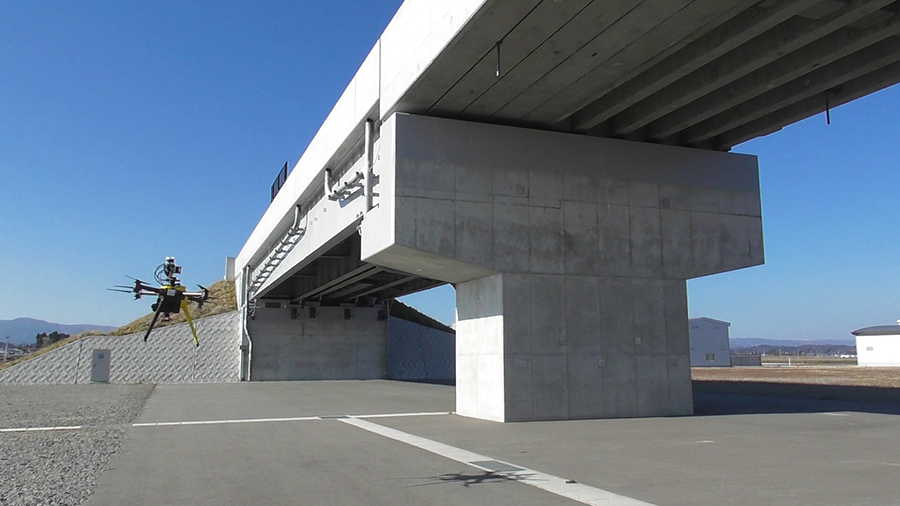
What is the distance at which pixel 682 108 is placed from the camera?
56.6 ft

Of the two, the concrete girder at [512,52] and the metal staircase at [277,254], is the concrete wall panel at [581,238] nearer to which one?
the concrete girder at [512,52]

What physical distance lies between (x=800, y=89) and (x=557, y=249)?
6287mm

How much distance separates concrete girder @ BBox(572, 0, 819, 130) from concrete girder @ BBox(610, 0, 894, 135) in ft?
2.42

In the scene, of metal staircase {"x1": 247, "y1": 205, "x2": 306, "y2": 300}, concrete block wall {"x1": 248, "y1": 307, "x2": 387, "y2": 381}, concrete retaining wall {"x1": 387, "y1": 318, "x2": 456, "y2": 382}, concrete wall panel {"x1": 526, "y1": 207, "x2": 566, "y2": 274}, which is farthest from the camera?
concrete retaining wall {"x1": 387, "y1": 318, "x2": 456, "y2": 382}

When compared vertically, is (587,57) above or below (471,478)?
above

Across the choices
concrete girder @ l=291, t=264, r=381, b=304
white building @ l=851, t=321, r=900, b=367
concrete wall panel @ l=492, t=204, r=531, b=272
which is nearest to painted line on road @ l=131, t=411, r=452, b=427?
concrete wall panel @ l=492, t=204, r=531, b=272

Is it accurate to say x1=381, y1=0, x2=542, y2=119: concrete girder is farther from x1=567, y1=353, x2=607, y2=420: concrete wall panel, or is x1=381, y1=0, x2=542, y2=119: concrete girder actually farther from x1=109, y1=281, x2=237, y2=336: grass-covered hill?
x1=109, y1=281, x2=237, y2=336: grass-covered hill

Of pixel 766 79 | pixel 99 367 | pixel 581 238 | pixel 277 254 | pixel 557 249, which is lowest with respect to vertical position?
pixel 99 367

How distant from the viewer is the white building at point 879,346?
57906 millimetres

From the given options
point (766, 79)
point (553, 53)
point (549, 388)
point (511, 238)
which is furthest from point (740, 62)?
point (549, 388)

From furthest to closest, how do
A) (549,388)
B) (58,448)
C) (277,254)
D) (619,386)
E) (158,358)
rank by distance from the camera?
(158,358) < (277,254) < (619,386) < (549,388) < (58,448)

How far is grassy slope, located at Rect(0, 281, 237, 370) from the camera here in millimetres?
44469

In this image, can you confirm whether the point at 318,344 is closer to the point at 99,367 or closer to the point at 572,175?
the point at 99,367

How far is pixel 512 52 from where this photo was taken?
13.3 metres
